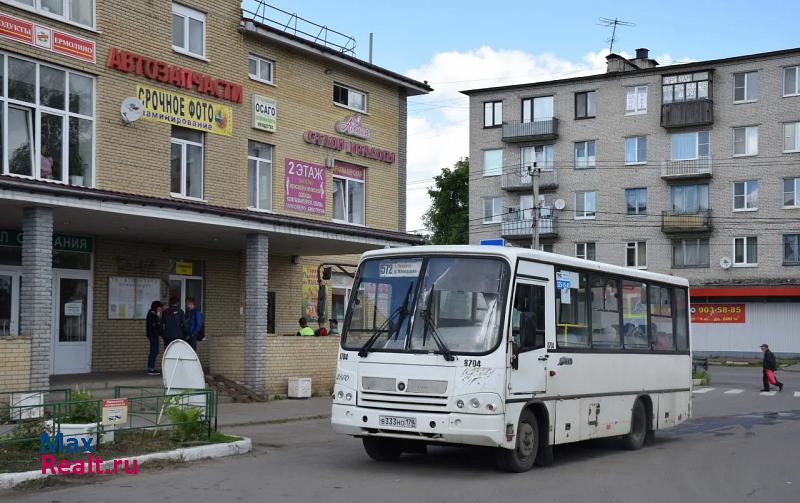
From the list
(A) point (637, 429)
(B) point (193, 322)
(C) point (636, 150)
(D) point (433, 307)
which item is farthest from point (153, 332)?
(C) point (636, 150)

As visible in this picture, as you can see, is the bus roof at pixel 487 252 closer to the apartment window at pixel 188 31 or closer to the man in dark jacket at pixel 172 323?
the man in dark jacket at pixel 172 323

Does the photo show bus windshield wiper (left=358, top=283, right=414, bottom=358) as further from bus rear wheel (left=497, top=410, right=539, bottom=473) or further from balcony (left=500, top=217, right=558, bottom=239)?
balcony (left=500, top=217, right=558, bottom=239)

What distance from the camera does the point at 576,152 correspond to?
58.4 m

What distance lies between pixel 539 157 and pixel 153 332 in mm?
41167

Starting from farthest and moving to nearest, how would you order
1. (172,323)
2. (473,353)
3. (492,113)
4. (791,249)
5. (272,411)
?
(492,113) → (791,249) → (172,323) → (272,411) → (473,353)

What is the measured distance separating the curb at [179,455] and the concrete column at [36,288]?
5.37m

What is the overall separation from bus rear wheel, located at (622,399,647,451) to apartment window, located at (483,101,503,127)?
4722 centimetres

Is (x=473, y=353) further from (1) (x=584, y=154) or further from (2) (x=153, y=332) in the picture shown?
(1) (x=584, y=154)

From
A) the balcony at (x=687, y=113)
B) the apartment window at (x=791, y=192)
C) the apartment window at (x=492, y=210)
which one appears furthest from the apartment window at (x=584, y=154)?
the apartment window at (x=791, y=192)

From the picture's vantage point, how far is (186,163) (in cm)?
2262

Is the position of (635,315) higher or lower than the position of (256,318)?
higher

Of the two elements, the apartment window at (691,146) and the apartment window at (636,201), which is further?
the apartment window at (636,201)

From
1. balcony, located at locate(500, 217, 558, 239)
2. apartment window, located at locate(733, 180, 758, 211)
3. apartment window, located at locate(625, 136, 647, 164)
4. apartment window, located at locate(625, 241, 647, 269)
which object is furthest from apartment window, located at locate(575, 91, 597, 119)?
apartment window, located at locate(733, 180, 758, 211)

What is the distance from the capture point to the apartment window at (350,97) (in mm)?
27562
